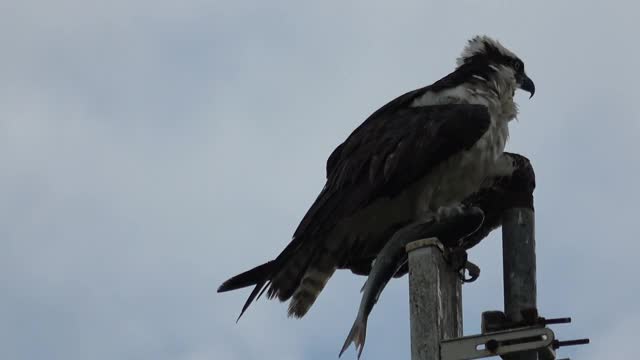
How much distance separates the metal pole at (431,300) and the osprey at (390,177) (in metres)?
1.24

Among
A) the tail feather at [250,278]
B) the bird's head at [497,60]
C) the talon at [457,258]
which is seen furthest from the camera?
the bird's head at [497,60]

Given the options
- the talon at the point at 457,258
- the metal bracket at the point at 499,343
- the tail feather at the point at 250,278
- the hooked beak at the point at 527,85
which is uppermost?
the hooked beak at the point at 527,85

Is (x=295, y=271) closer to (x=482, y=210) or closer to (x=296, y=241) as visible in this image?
(x=296, y=241)

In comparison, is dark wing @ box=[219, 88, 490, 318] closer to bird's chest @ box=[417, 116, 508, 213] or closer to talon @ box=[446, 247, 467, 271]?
bird's chest @ box=[417, 116, 508, 213]

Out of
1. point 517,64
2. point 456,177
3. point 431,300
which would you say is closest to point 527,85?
point 517,64

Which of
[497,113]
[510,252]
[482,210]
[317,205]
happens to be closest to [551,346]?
[510,252]

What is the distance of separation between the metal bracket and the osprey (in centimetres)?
156

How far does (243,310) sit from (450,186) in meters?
1.55

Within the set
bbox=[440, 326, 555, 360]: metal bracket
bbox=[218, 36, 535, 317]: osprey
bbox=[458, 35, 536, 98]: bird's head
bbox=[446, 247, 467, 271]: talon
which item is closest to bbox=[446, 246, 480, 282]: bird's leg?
bbox=[446, 247, 467, 271]: talon

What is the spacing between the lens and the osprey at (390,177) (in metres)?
6.06

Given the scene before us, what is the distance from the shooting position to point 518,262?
16.3 ft

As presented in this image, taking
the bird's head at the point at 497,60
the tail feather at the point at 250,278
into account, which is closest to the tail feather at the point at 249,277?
the tail feather at the point at 250,278

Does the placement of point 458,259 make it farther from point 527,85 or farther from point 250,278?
point 527,85

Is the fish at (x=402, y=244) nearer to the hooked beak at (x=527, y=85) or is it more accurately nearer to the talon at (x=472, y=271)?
the talon at (x=472, y=271)
